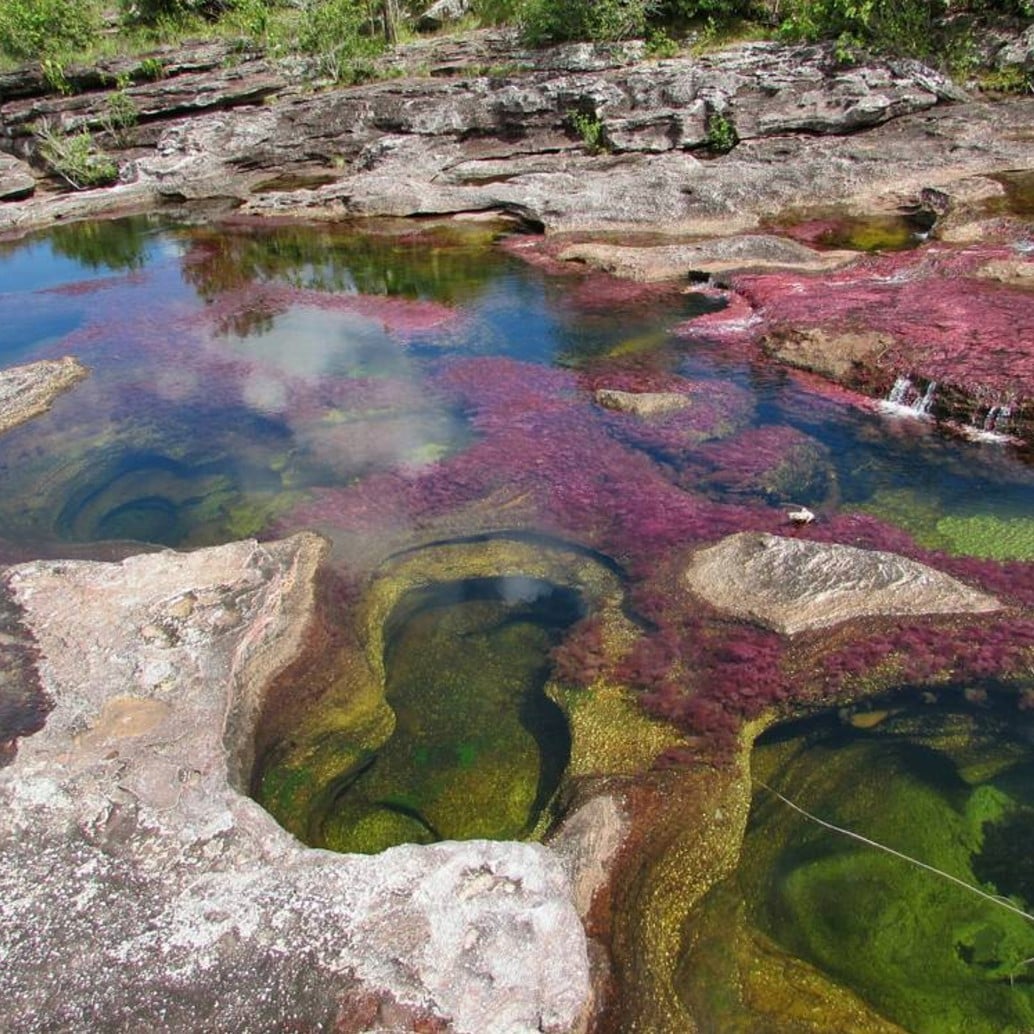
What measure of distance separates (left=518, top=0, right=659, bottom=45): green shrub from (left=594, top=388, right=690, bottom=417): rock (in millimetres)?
27429

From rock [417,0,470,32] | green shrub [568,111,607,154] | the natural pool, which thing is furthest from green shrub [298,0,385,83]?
the natural pool

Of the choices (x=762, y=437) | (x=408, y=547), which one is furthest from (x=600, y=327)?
(x=408, y=547)

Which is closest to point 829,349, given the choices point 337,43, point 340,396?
point 340,396

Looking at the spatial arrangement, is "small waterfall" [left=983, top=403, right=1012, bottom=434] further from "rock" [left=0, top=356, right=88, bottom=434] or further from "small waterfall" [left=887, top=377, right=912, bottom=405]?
"rock" [left=0, top=356, right=88, bottom=434]

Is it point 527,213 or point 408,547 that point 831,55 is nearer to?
point 527,213

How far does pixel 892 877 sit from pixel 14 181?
41.6 m

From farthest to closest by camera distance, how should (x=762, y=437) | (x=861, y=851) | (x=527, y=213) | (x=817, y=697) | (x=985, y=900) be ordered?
1. (x=527, y=213)
2. (x=762, y=437)
3. (x=817, y=697)
4. (x=861, y=851)
5. (x=985, y=900)

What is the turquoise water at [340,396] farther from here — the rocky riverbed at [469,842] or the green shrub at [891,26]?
the green shrub at [891,26]

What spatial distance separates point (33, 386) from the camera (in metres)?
16.6

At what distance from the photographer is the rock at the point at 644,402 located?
14125mm

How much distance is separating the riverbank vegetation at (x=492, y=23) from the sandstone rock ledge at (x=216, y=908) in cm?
3315

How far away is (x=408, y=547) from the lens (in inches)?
433

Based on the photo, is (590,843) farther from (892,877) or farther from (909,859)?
(909,859)

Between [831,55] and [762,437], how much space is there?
24.6m
